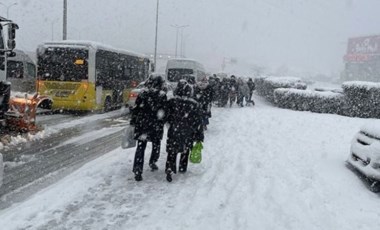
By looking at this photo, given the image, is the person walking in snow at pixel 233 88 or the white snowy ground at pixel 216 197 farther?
the person walking in snow at pixel 233 88

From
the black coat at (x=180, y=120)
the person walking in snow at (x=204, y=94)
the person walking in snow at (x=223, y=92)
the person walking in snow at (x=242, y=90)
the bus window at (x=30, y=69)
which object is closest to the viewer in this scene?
the black coat at (x=180, y=120)

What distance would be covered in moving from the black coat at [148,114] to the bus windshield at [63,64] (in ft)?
37.9

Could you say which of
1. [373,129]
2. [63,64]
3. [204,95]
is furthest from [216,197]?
[63,64]

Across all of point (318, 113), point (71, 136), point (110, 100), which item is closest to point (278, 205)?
point (71, 136)

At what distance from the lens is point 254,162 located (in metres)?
9.47

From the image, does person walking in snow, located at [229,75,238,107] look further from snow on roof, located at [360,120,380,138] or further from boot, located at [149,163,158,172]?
boot, located at [149,163,158,172]

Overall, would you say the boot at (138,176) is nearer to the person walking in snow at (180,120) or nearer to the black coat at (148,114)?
the person walking in snow at (180,120)

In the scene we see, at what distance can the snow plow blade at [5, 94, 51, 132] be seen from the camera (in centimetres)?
1210

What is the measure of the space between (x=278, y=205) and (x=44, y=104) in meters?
10.5

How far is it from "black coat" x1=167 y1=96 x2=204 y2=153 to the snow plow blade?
610 centimetres

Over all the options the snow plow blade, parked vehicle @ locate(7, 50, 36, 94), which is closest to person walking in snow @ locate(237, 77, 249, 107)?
parked vehicle @ locate(7, 50, 36, 94)

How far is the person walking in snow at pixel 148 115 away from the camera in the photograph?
24.4 feet

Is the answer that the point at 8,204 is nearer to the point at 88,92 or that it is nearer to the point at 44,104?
the point at 44,104

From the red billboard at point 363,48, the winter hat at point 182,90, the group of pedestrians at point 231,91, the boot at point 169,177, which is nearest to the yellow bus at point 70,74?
the group of pedestrians at point 231,91
